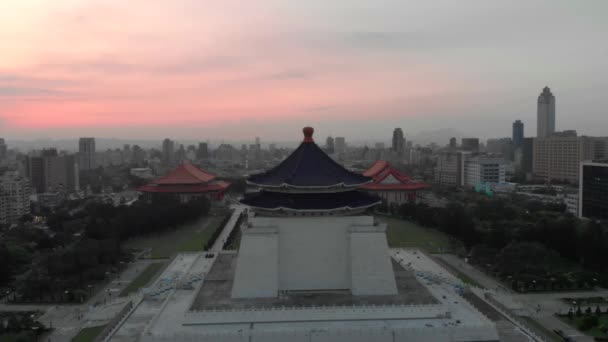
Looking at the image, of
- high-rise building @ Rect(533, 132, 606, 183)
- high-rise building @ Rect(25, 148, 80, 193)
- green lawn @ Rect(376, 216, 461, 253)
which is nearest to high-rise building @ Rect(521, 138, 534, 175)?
high-rise building @ Rect(533, 132, 606, 183)

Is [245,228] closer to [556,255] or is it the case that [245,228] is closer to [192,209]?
[556,255]

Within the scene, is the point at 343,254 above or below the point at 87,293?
above

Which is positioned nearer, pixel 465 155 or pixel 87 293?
pixel 87 293

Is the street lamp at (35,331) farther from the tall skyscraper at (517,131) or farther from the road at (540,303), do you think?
the tall skyscraper at (517,131)

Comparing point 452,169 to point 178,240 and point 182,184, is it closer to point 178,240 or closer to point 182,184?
point 182,184

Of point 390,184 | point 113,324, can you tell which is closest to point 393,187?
point 390,184

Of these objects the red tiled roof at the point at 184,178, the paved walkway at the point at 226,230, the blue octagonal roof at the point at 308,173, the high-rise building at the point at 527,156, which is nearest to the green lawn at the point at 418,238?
the paved walkway at the point at 226,230

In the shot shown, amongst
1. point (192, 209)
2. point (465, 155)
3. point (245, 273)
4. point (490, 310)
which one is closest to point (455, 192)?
point (465, 155)
